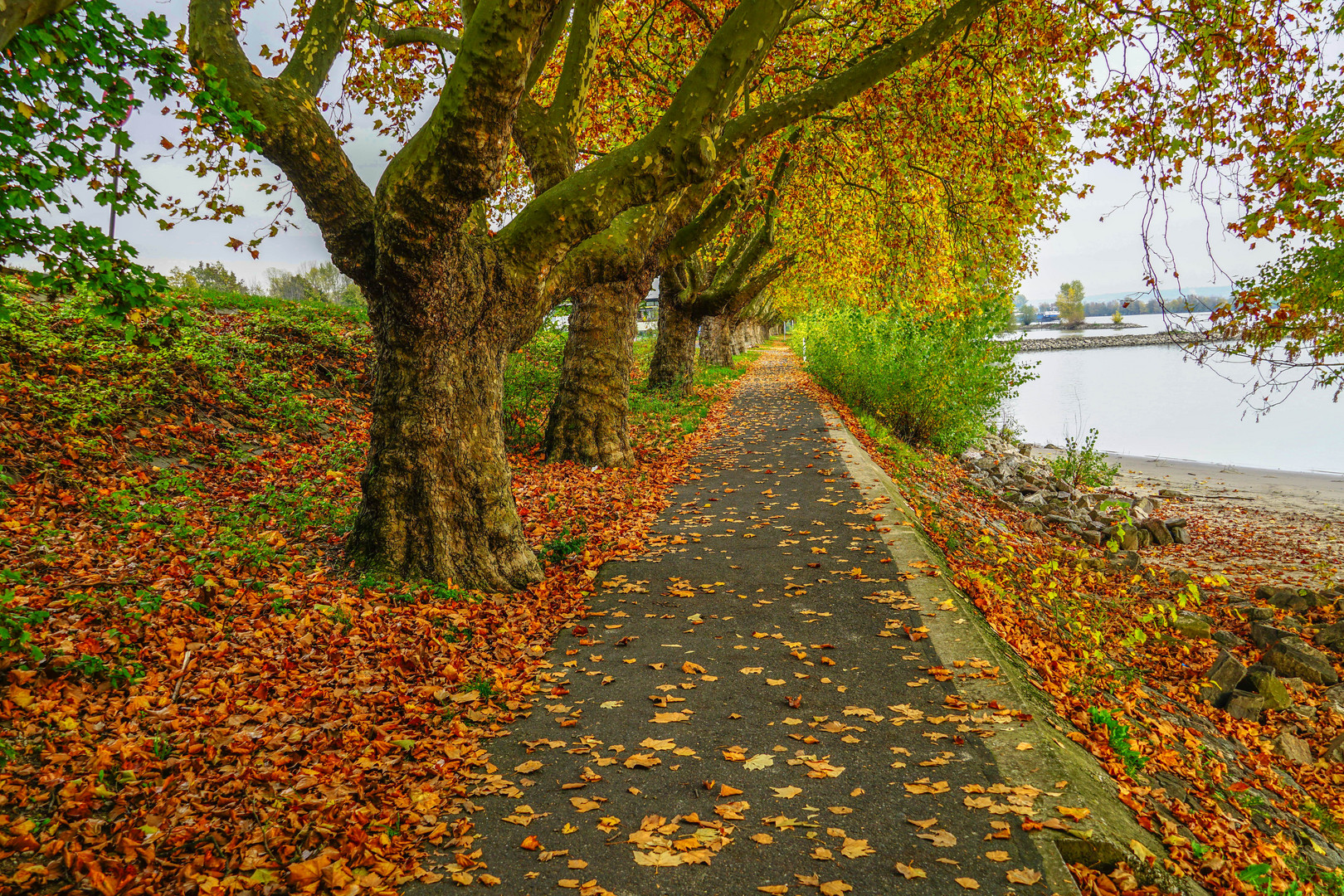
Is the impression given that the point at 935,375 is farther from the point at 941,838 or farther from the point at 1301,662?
the point at 941,838

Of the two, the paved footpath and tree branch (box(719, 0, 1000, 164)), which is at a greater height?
tree branch (box(719, 0, 1000, 164))

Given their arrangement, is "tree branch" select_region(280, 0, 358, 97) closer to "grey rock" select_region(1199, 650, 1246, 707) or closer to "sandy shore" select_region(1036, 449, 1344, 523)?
"grey rock" select_region(1199, 650, 1246, 707)

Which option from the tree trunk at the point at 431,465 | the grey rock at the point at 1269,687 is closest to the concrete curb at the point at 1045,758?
the grey rock at the point at 1269,687

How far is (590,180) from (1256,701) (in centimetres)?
760

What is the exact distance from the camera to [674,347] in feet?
59.1

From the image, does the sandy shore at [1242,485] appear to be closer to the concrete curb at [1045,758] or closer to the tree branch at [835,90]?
the tree branch at [835,90]

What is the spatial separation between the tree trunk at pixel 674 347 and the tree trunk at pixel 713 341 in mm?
9818

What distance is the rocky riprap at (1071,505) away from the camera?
12.2 metres

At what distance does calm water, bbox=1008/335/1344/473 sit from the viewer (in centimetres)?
2681

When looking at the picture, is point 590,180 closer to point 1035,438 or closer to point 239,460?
point 239,460

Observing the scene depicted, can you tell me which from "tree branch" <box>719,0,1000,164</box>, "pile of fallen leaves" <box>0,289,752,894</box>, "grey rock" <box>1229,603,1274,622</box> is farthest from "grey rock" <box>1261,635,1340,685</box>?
"tree branch" <box>719,0,1000,164</box>

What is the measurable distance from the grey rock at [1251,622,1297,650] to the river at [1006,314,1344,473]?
48.0 ft

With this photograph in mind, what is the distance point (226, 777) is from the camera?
10.9 ft

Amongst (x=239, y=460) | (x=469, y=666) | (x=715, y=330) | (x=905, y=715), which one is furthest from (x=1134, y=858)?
(x=715, y=330)
